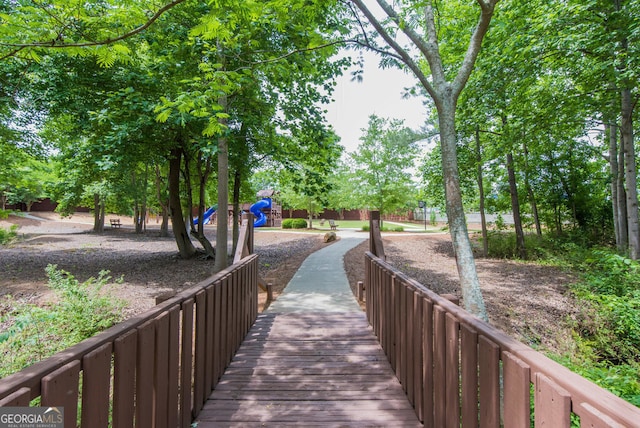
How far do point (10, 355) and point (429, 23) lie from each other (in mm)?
6578

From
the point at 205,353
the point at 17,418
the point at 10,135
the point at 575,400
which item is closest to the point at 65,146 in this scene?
the point at 10,135

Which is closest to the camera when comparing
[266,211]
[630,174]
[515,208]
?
[630,174]

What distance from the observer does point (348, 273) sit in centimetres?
859

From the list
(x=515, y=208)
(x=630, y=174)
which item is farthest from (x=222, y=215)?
(x=515, y=208)

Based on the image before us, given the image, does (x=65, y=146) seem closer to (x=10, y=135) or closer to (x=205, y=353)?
(x=10, y=135)

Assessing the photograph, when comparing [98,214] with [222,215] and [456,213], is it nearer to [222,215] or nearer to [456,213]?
[222,215]

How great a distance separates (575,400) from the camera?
1.00m

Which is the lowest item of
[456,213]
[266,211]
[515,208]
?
[456,213]

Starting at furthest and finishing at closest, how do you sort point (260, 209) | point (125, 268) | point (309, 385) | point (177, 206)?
point (260, 209)
point (177, 206)
point (125, 268)
point (309, 385)

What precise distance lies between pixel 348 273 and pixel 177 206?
5.88 metres

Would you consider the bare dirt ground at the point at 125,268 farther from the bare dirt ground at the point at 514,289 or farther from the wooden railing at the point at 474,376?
the wooden railing at the point at 474,376

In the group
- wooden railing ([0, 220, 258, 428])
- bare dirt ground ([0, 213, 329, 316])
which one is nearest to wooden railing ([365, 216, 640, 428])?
wooden railing ([0, 220, 258, 428])

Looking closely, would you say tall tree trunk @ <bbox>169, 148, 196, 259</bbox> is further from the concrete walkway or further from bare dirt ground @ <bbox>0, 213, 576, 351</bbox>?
the concrete walkway

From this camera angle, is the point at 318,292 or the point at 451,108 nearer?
the point at 451,108
